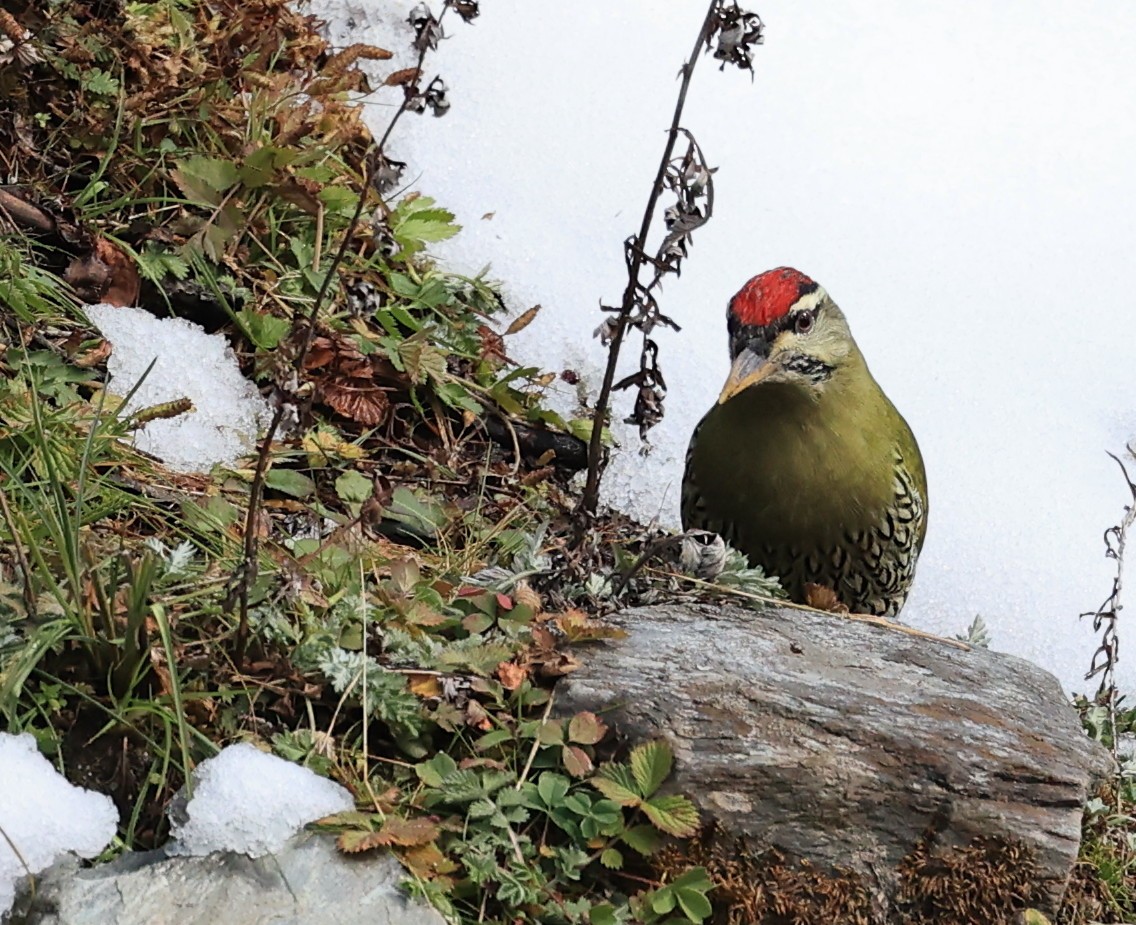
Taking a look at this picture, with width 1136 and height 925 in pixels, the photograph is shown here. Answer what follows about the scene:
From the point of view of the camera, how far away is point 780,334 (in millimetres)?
4430

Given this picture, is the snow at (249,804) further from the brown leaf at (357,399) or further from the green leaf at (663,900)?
the brown leaf at (357,399)

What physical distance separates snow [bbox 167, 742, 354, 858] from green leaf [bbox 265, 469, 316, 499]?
165 cm

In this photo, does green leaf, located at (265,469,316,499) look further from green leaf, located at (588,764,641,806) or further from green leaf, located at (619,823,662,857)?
green leaf, located at (619,823,662,857)

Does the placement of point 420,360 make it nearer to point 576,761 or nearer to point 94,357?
point 94,357

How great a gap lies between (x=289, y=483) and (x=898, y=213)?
160 inches

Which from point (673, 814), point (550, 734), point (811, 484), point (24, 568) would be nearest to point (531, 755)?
point (550, 734)

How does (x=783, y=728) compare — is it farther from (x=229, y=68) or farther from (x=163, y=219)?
(x=229, y=68)

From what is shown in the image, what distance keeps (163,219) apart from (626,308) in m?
2.45

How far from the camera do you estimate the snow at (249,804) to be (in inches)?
109

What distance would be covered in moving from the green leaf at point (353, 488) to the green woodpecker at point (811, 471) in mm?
1133

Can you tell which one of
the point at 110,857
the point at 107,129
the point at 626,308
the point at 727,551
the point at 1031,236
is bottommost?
the point at 110,857

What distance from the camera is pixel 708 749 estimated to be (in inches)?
125

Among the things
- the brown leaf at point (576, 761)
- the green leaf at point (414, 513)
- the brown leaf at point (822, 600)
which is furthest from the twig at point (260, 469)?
the brown leaf at point (822, 600)

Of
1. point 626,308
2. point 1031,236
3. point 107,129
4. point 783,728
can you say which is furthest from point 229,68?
point 1031,236
